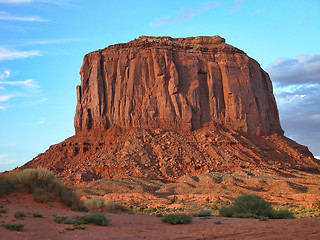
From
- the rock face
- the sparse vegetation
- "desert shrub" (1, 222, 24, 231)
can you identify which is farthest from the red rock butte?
"desert shrub" (1, 222, 24, 231)

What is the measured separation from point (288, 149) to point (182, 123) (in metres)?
15.1

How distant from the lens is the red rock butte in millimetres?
44406

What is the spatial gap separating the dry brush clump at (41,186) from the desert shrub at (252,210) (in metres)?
7.34

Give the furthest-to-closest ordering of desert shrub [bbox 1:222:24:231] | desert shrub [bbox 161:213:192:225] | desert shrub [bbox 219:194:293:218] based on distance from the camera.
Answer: desert shrub [bbox 219:194:293:218], desert shrub [bbox 161:213:192:225], desert shrub [bbox 1:222:24:231]

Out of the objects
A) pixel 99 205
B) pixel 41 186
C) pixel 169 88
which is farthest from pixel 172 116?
pixel 41 186

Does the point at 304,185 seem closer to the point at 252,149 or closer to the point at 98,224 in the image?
the point at 252,149

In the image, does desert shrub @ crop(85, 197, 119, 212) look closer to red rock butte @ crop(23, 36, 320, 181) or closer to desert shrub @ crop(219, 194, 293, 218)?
desert shrub @ crop(219, 194, 293, 218)

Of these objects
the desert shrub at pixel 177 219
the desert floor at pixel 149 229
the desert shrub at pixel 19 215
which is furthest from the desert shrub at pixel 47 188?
the desert shrub at pixel 177 219

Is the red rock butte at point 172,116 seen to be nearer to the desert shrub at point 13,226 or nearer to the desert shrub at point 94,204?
the desert shrub at point 94,204

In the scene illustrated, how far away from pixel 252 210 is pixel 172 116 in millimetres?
32218

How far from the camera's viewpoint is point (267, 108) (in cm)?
5806

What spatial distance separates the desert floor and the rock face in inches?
1342

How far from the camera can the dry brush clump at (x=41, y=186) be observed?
16953mm

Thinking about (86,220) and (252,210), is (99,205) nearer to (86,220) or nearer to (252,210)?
(86,220)
